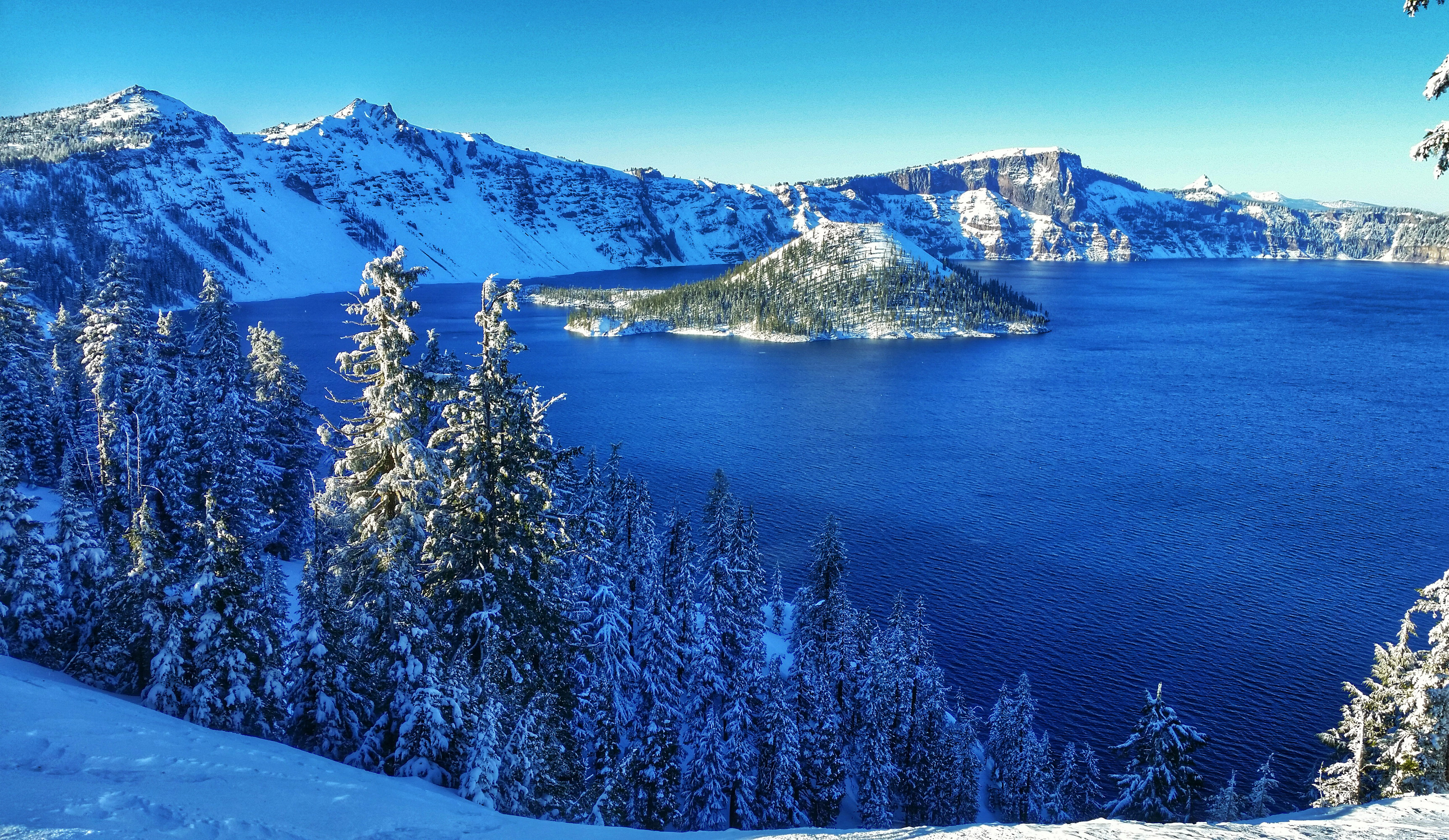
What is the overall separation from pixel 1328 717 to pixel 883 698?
28684 millimetres

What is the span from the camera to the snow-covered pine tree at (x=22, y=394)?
43594 mm

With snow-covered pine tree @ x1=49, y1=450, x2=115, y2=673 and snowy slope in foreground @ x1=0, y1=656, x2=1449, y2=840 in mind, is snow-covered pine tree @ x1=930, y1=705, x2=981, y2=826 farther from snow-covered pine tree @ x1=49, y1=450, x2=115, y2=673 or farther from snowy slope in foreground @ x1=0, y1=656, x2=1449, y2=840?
snow-covered pine tree @ x1=49, y1=450, x2=115, y2=673

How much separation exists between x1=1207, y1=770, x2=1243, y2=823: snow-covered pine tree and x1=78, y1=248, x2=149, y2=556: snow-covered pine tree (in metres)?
50.2

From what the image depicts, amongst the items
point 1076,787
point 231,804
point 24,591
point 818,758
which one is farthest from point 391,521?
point 1076,787

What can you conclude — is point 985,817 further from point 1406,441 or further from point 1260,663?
point 1406,441

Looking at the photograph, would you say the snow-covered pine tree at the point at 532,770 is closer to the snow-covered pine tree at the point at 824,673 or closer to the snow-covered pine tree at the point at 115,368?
the snow-covered pine tree at the point at 824,673

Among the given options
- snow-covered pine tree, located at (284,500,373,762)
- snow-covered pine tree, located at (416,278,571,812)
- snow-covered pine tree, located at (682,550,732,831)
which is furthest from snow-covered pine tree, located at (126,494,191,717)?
snow-covered pine tree, located at (682,550,732,831)

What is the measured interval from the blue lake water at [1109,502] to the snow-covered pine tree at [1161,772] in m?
13.9

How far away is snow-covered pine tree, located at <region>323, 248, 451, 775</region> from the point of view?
17.5 metres

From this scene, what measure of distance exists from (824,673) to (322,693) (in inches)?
1076

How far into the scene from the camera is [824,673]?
4006cm

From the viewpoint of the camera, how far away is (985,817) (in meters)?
38.1

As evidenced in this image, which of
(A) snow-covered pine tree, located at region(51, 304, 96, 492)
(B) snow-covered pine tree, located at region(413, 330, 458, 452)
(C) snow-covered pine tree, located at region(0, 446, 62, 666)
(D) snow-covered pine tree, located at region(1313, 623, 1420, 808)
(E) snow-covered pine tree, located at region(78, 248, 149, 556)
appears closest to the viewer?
(B) snow-covered pine tree, located at region(413, 330, 458, 452)

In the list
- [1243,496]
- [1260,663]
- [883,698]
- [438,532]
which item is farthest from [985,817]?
[1243,496]
